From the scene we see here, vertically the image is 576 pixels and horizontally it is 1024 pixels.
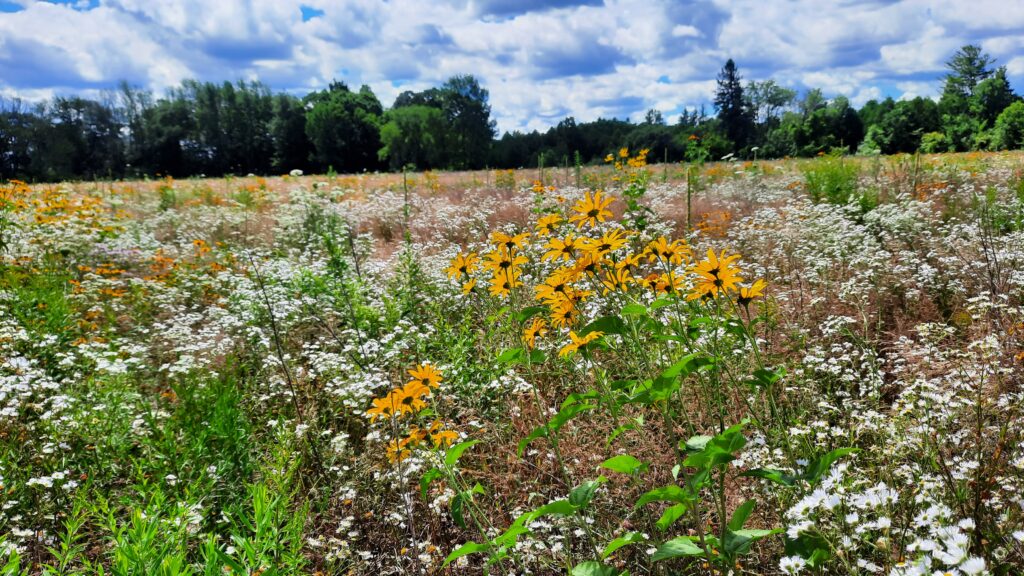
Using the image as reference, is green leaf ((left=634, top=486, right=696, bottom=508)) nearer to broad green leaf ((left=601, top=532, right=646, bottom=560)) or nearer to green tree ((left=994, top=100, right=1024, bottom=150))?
broad green leaf ((left=601, top=532, right=646, bottom=560))

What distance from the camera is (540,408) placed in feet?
5.90

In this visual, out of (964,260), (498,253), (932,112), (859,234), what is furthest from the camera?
(932,112)

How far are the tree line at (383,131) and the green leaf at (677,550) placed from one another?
3730cm

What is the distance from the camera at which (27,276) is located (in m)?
4.88

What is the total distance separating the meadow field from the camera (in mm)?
1559

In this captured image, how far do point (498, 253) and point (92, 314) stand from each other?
184 inches

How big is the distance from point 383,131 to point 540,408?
51.5 metres

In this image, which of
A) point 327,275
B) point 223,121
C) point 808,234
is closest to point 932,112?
point 808,234

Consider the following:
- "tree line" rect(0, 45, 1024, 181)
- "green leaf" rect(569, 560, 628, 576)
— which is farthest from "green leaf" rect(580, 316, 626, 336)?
"tree line" rect(0, 45, 1024, 181)

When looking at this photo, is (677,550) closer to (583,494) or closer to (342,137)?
(583,494)

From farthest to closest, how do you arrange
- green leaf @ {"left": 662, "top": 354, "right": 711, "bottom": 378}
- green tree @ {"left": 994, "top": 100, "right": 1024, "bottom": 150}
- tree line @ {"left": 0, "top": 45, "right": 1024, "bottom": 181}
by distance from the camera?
tree line @ {"left": 0, "top": 45, "right": 1024, "bottom": 181}
green tree @ {"left": 994, "top": 100, "right": 1024, "bottom": 150}
green leaf @ {"left": 662, "top": 354, "right": 711, "bottom": 378}

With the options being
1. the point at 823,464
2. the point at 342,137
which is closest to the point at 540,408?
the point at 823,464

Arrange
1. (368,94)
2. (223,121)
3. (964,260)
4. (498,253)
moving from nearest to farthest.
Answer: (498,253) → (964,260) → (223,121) → (368,94)

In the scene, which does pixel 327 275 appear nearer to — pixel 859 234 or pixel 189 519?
pixel 189 519
